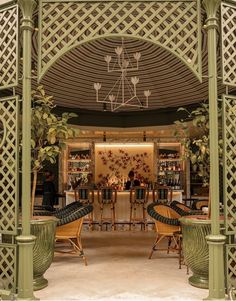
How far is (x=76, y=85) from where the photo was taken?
10156mm

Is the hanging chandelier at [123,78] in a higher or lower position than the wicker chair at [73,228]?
higher

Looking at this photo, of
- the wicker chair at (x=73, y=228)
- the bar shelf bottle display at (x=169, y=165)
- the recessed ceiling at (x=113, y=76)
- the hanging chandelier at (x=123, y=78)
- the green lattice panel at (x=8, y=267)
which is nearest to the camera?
the green lattice panel at (x=8, y=267)

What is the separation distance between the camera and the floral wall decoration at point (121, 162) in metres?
13.6

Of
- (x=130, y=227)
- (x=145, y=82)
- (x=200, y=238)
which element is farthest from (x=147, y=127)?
(x=200, y=238)

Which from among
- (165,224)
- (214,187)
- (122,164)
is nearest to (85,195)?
(122,164)

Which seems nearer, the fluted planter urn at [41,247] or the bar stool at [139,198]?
the fluted planter urn at [41,247]

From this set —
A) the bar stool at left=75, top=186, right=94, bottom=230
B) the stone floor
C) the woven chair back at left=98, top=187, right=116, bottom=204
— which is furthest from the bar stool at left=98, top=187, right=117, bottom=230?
the stone floor

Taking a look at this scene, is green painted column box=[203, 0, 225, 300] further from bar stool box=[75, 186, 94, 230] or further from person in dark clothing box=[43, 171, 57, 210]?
person in dark clothing box=[43, 171, 57, 210]

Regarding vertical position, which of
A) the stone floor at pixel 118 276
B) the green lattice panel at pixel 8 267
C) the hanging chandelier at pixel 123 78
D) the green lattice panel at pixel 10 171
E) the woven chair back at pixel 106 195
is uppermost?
the hanging chandelier at pixel 123 78

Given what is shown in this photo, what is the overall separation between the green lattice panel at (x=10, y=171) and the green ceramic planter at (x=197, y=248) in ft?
7.02

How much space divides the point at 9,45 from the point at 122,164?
30.3 ft

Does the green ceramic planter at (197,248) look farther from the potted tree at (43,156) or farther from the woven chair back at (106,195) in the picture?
the woven chair back at (106,195)

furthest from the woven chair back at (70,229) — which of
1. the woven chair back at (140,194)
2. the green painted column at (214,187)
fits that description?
the woven chair back at (140,194)

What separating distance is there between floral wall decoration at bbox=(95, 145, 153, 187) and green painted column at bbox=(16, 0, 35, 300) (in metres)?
9.12
